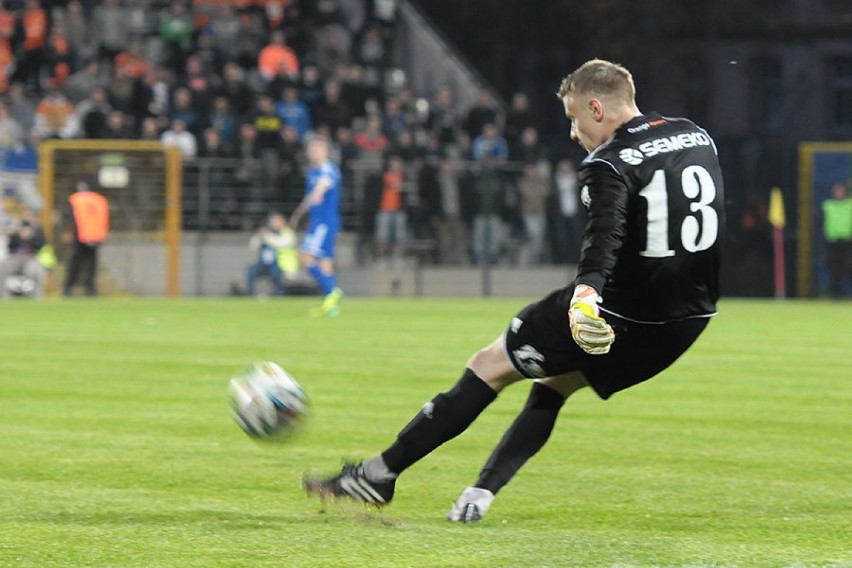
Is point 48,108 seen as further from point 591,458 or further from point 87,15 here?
point 591,458

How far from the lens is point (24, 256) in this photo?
88.3ft

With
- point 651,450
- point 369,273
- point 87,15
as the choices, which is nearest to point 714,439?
point 651,450

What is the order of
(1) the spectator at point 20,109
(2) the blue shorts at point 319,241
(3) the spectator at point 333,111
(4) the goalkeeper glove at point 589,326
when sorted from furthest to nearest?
(3) the spectator at point 333,111
(1) the spectator at point 20,109
(2) the blue shorts at point 319,241
(4) the goalkeeper glove at point 589,326

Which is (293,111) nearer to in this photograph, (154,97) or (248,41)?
(154,97)

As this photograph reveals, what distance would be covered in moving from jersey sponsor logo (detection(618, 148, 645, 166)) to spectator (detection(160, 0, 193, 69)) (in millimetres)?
24747

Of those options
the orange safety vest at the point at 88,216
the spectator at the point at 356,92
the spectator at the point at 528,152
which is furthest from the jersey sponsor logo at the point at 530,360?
the spectator at the point at 356,92

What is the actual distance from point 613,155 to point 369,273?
22.6 meters

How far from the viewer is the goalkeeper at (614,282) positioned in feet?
20.3

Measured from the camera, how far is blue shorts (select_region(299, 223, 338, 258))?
2330 cm

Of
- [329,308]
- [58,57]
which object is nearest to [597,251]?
[329,308]

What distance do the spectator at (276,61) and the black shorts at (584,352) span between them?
23.5 metres

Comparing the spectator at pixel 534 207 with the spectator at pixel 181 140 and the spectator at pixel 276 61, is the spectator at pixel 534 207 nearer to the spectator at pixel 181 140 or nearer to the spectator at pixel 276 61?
the spectator at pixel 276 61

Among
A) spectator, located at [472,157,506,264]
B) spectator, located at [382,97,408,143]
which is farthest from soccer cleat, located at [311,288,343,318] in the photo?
spectator, located at [382,97,408,143]

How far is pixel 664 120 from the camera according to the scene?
6.53m
